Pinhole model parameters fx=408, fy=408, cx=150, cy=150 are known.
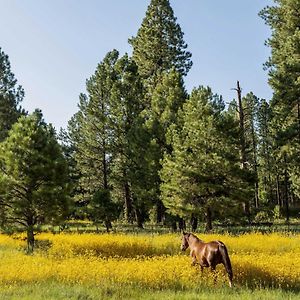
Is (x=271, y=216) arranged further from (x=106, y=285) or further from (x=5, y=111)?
(x=106, y=285)

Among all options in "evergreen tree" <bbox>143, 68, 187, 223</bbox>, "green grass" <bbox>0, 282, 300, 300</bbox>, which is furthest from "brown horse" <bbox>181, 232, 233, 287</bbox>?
"evergreen tree" <bbox>143, 68, 187, 223</bbox>

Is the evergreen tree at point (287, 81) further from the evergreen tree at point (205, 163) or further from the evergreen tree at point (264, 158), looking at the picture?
the evergreen tree at point (264, 158)

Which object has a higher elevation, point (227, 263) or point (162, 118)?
point (162, 118)

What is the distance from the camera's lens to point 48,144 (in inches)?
719

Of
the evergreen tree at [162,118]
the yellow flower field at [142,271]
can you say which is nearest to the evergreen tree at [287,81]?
the evergreen tree at [162,118]

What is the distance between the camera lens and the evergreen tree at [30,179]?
686 inches

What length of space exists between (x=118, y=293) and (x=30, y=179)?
28.6ft

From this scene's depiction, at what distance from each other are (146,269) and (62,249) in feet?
20.2

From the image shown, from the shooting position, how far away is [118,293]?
10.2m

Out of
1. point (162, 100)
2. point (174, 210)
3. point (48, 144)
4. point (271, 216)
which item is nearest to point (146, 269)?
point (48, 144)

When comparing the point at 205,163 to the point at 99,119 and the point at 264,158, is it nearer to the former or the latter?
the point at 99,119

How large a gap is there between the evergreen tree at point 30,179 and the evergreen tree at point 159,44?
2727cm

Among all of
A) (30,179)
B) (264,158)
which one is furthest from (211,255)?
(264,158)

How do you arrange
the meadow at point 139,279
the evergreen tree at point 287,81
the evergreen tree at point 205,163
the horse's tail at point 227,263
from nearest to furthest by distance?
the meadow at point 139,279 < the horse's tail at point 227,263 < the evergreen tree at point 205,163 < the evergreen tree at point 287,81
